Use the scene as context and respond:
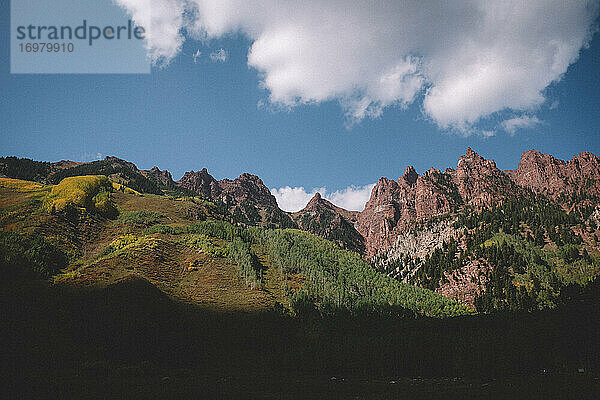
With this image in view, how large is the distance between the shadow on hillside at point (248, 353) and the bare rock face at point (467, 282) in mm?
94319

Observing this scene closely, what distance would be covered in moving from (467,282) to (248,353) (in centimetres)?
12882

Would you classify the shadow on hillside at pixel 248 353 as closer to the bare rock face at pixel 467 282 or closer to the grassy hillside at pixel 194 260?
the grassy hillside at pixel 194 260

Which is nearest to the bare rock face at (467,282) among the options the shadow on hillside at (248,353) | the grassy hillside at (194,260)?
the grassy hillside at (194,260)

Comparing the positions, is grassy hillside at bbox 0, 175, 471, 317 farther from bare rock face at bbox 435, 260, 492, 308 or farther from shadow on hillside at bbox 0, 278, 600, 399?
bare rock face at bbox 435, 260, 492, 308

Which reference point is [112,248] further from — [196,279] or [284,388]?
[284,388]

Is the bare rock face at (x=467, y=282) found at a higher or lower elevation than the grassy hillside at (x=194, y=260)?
lower

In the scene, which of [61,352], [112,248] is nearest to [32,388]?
[61,352]

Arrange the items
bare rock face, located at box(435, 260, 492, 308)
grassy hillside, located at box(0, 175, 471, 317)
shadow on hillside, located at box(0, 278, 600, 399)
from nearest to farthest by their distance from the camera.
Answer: shadow on hillside, located at box(0, 278, 600, 399) → grassy hillside, located at box(0, 175, 471, 317) → bare rock face, located at box(435, 260, 492, 308)

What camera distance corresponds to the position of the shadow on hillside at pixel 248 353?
1545 centimetres

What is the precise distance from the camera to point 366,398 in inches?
555

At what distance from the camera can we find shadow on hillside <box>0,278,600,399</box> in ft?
50.7

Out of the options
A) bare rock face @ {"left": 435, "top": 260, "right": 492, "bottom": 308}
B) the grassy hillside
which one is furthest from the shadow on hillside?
bare rock face @ {"left": 435, "top": 260, "right": 492, "bottom": 308}

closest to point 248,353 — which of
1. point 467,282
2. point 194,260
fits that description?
point 194,260

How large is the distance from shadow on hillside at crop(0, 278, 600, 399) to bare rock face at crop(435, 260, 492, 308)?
94.3 metres
